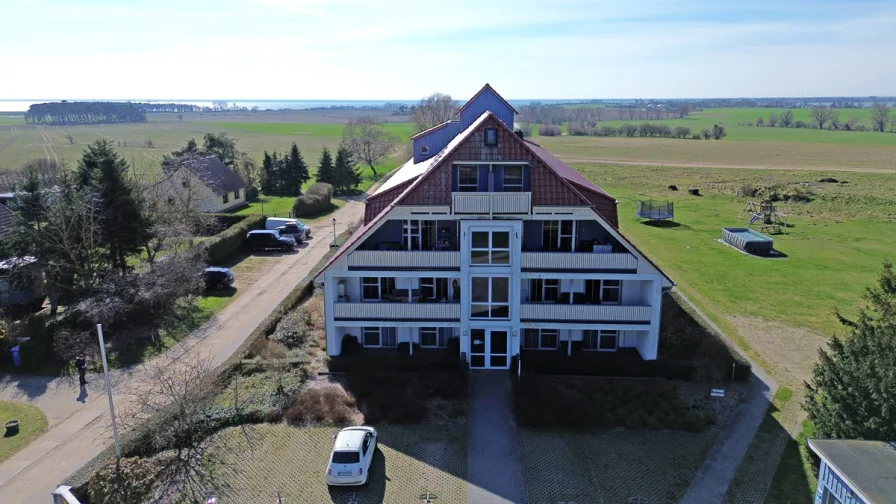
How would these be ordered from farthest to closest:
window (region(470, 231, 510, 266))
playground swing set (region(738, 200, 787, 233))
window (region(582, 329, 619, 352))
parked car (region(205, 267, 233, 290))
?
playground swing set (region(738, 200, 787, 233)), parked car (region(205, 267, 233, 290)), window (region(582, 329, 619, 352)), window (region(470, 231, 510, 266))

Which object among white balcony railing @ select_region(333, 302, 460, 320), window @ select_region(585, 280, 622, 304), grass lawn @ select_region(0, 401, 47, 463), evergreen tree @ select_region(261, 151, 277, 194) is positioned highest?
evergreen tree @ select_region(261, 151, 277, 194)

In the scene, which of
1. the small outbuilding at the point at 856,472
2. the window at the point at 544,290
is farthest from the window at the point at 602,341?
the small outbuilding at the point at 856,472

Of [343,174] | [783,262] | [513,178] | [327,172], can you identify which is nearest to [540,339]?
[513,178]

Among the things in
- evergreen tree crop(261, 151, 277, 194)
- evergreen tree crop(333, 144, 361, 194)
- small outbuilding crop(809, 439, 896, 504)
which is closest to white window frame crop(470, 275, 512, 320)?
→ small outbuilding crop(809, 439, 896, 504)

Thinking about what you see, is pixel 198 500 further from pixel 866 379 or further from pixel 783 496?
pixel 866 379

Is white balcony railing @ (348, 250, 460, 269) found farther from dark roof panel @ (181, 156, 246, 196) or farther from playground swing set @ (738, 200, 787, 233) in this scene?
playground swing set @ (738, 200, 787, 233)

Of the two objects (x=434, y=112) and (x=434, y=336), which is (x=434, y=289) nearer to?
(x=434, y=336)

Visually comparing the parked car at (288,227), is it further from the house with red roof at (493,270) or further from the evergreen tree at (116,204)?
the house with red roof at (493,270)
